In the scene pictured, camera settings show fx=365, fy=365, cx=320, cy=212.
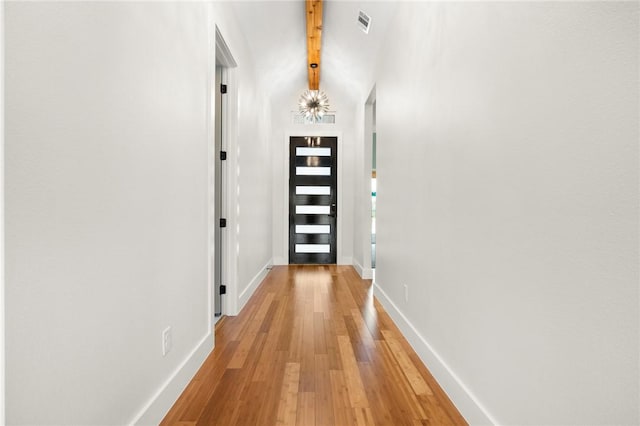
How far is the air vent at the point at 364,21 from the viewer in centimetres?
356

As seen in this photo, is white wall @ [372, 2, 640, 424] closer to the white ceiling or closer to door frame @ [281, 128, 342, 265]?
the white ceiling

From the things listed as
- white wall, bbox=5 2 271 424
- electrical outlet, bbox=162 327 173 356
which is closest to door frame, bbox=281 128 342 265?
white wall, bbox=5 2 271 424

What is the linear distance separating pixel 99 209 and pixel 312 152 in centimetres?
520

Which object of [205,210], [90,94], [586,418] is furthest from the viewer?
[205,210]

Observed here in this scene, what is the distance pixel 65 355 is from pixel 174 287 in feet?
2.62

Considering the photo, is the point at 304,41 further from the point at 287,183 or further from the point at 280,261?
the point at 280,261

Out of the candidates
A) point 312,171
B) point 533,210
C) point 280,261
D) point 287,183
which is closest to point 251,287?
point 280,261

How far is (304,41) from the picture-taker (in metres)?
4.74

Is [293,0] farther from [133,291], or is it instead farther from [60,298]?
[60,298]

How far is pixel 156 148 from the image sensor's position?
63.1 inches

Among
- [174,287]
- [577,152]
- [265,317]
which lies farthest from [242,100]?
[577,152]

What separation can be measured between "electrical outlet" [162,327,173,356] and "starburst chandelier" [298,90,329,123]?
179 inches

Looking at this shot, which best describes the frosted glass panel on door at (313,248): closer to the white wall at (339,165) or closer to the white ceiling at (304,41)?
the white wall at (339,165)

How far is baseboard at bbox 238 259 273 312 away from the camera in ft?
11.4
